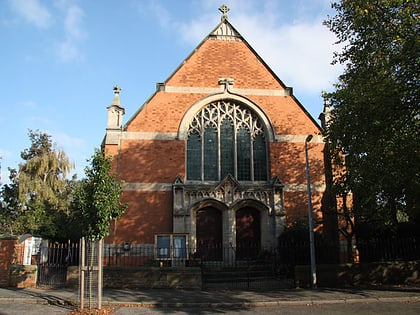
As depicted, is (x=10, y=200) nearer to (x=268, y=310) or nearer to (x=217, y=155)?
(x=217, y=155)

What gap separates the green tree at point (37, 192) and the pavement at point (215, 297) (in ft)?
48.7

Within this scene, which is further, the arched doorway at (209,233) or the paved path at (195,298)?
the arched doorway at (209,233)

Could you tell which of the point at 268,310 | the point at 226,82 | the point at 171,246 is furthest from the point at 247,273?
the point at 226,82

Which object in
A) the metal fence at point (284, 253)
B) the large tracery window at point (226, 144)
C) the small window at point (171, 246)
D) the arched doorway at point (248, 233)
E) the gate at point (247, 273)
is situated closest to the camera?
the gate at point (247, 273)

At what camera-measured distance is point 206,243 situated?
62.5ft

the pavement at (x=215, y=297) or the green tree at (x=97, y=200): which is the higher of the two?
the green tree at (x=97, y=200)

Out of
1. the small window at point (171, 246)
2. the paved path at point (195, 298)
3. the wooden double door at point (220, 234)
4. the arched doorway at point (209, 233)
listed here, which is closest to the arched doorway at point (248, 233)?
the wooden double door at point (220, 234)

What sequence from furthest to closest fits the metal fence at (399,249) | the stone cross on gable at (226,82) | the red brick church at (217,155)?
the stone cross on gable at (226,82), the red brick church at (217,155), the metal fence at (399,249)

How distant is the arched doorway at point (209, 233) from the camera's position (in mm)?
18875

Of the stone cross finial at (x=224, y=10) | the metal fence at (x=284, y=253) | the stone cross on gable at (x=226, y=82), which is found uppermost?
the stone cross finial at (x=224, y=10)

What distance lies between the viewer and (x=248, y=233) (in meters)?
19.3

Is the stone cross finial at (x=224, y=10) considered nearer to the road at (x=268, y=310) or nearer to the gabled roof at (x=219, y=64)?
the gabled roof at (x=219, y=64)

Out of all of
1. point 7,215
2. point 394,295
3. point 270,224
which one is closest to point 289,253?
point 270,224

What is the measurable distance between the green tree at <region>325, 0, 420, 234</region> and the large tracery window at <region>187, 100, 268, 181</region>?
5.57m
